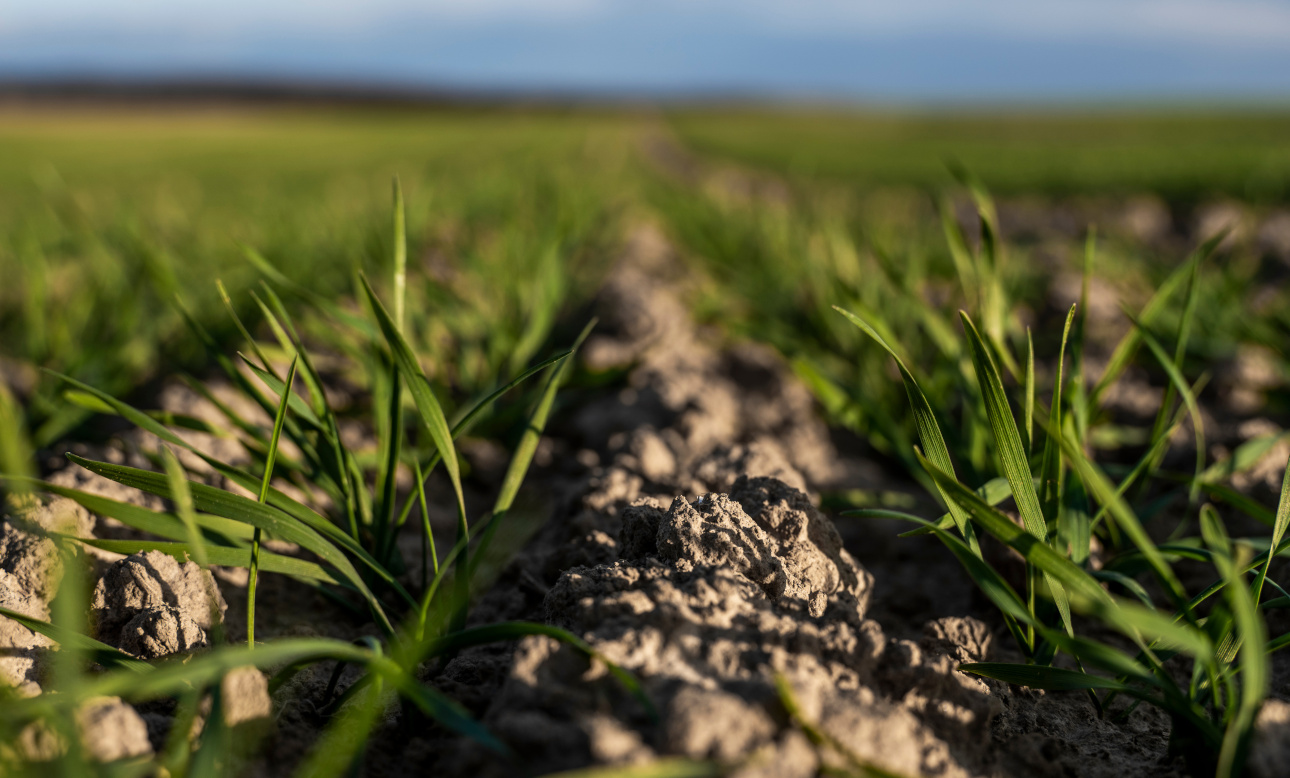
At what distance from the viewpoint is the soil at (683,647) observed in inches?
28.1

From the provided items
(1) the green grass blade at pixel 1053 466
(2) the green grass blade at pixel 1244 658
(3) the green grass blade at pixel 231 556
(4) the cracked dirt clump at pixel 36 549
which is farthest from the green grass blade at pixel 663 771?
(4) the cracked dirt clump at pixel 36 549

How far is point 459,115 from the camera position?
6406 cm

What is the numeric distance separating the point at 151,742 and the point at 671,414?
1.18m

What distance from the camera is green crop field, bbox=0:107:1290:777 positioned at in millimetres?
779

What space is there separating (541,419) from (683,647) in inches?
19.1

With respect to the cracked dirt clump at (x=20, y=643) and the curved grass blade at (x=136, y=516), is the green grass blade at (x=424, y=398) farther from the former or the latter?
the cracked dirt clump at (x=20, y=643)

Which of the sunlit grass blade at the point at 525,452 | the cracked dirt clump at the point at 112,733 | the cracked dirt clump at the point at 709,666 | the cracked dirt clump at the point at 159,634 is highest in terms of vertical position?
the sunlit grass blade at the point at 525,452

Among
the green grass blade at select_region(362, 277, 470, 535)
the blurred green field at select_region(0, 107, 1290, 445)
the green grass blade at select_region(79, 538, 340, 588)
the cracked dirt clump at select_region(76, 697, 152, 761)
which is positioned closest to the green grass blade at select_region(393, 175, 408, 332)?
the green grass blade at select_region(362, 277, 470, 535)

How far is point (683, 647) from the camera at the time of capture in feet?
2.60

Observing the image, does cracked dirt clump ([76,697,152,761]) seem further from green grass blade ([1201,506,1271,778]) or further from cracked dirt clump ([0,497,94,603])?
green grass blade ([1201,506,1271,778])

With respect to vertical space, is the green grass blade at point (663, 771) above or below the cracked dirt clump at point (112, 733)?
above

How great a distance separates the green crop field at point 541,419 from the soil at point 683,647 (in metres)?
0.03

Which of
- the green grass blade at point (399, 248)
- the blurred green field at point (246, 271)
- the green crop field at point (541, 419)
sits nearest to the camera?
the green crop field at point (541, 419)

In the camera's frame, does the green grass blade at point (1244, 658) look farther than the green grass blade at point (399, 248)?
No
